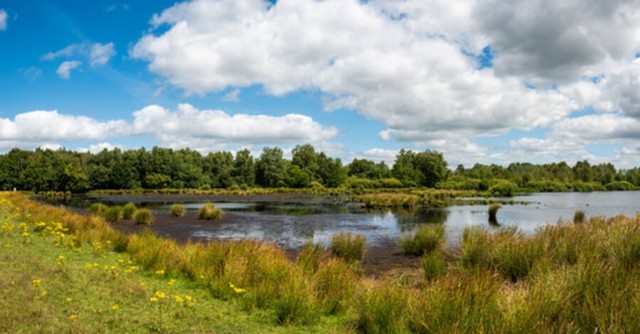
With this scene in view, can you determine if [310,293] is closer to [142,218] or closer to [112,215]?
[142,218]

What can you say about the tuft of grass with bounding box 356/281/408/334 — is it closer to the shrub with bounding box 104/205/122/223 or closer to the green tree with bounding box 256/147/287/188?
the shrub with bounding box 104/205/122/223

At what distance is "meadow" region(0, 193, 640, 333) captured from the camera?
6305 millimetres

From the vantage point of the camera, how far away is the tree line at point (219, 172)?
99.1 meters

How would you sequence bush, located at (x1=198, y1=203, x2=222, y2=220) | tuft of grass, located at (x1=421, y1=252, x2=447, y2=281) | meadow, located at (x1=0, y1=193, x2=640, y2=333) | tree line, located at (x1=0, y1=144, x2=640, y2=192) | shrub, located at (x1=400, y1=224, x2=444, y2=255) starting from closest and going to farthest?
1. meadow, located at (x1=0, y1=193, x2=640, y2=333)
2. tuft of grass, located at (x1=421, y1=252, x2=447, y2=281)
3. shrub, located at (x1=400, y1=224, x2=444, y2=255)
4. bush, located at (x1=198, y1=203, x2=222, y2=220)
5. tree line, located at (x1=0, y1=144, x2=640, y2=192)

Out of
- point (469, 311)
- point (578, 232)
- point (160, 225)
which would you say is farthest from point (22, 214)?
point (578, 232)

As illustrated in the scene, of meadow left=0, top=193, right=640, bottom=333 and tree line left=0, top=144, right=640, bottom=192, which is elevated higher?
tree line left=0, top=144, right=640, bottom=192

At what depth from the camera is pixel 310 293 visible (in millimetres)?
7848

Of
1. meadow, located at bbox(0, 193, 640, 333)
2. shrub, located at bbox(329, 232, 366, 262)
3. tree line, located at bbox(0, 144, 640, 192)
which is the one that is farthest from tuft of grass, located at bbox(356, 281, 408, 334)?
tree line, located at bbox(0, 144, 640, 192)

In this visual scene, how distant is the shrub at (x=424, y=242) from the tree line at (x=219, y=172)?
85.5m

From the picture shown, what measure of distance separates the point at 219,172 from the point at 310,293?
11807 cm

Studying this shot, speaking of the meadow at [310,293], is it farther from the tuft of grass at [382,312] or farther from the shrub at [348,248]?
the shrub at [348,248]

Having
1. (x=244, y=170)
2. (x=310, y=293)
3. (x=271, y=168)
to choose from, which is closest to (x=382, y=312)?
(x=310, y=293)

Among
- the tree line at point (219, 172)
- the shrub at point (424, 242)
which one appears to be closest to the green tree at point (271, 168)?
the tree line at point (219, 172)

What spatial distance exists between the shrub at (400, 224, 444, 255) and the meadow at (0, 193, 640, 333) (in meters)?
4.05
